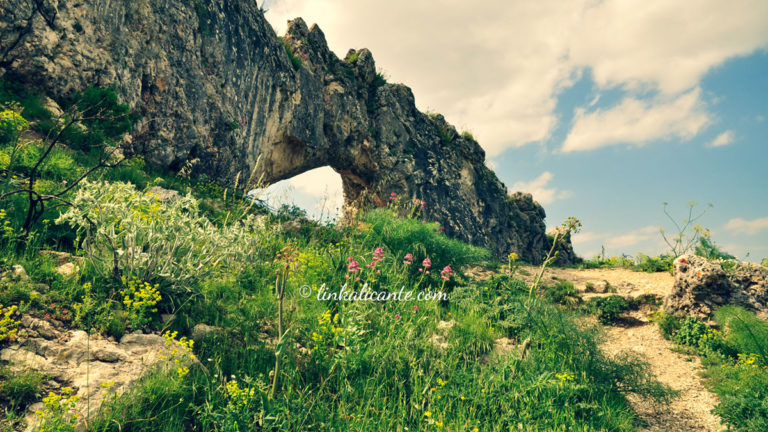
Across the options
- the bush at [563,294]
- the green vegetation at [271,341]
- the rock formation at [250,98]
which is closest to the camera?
the green vegetation at [271,341]

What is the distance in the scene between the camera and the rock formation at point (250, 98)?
266 inches

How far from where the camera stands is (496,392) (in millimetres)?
3512

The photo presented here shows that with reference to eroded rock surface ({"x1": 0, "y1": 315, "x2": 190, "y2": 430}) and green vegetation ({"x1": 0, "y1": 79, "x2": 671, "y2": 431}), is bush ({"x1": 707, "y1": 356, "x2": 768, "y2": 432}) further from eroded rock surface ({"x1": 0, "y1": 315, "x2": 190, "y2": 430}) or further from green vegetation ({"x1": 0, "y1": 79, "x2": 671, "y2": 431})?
eroded rock surface ({"x1": 0, "y1": 315, "x2": 190, "y2": 430})

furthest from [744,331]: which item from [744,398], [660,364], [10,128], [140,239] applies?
[10,128]

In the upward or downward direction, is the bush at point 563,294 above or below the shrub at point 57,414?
above

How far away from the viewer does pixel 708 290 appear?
25.7 feet

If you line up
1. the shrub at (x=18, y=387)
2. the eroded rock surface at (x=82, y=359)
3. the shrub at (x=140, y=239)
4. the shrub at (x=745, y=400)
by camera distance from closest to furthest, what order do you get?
1. the shrub at (x=18, y=387)
2. the eroded rock surface at (x=82, y=359)
3. the shrub at (x=140, y=239)
4. the shrub at (x=745, y=400)

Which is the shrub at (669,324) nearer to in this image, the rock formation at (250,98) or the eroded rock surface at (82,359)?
the eroded rock surface at (82,359)

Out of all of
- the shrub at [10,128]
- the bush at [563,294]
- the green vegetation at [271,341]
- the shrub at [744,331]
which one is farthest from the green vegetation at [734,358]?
the shrub at [10,128]

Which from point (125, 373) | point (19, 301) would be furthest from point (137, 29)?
point (125, 373)

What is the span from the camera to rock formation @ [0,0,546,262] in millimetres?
6754

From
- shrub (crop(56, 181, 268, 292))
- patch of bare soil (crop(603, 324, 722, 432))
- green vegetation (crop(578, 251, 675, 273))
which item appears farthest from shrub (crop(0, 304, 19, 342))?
green vegetation (crop(578, 251, 675, 273))

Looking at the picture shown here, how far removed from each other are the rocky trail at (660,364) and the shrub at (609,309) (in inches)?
9.5

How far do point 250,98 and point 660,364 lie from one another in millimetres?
12261
